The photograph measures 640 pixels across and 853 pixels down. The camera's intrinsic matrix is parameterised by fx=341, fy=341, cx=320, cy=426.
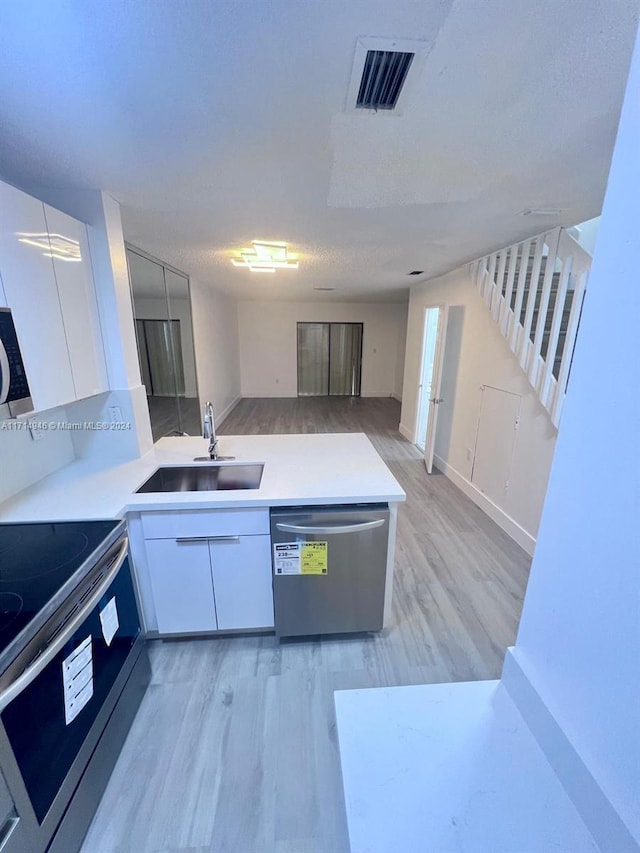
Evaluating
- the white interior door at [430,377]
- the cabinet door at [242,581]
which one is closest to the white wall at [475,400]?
the white interior door at [430,377]

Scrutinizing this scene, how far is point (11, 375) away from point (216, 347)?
4.62 metres

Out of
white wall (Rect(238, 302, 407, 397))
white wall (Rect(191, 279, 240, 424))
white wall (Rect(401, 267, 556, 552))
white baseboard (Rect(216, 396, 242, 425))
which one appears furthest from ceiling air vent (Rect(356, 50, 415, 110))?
white wall (Rect(238, 302, 407, 397))

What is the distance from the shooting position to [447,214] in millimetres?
1968

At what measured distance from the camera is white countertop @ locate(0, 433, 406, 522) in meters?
1.51

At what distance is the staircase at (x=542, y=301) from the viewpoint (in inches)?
87.7

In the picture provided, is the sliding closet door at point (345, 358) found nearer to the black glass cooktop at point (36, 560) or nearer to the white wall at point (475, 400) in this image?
the white wall at point (475, 400)

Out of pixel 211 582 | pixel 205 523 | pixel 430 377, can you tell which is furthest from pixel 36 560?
pixel 430 377

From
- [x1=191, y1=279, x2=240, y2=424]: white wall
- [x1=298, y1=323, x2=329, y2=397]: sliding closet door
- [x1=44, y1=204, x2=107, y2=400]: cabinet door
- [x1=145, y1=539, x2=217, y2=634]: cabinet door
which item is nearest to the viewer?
[x1=44, y1=204, x2=107, y2=400]: cabinet door

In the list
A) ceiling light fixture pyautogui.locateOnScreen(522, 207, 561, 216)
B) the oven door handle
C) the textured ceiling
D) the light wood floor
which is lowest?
the light wood floor

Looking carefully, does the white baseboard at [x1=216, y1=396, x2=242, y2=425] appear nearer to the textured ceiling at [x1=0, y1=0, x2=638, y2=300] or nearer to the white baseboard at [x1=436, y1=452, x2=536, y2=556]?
the white baseboard at [x1=436, y1=452, x2=536, y2=556]

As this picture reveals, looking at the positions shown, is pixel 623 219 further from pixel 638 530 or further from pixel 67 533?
pixel 67 533

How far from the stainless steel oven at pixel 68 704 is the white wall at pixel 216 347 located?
142 inches

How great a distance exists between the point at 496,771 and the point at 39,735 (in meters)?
1.20

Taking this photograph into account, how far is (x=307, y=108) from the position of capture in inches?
42.0
